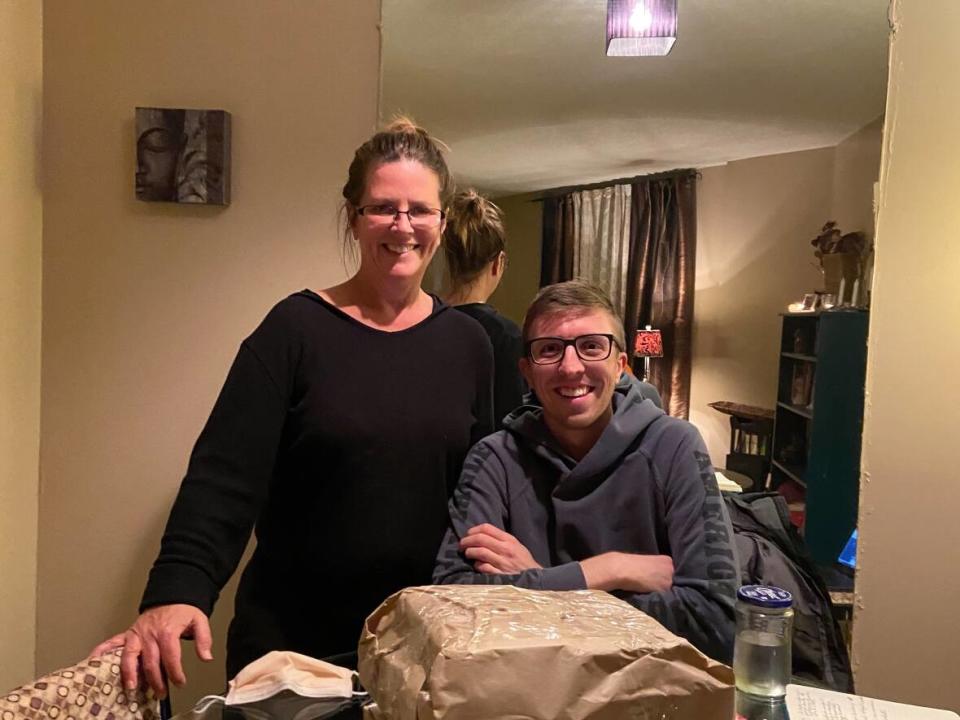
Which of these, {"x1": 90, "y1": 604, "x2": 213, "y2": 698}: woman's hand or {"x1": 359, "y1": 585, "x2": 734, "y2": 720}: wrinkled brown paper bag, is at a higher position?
{"x1": 359, "y1": 585, "x2": 734, "y2": 720}: wrinkled brown paper bag

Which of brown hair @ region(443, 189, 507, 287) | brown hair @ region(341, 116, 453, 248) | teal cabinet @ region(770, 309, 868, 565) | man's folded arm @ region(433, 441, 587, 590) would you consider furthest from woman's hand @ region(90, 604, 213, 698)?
teal cabinet @ region(770, 309, 868, 565)

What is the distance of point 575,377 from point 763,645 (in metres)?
0.42

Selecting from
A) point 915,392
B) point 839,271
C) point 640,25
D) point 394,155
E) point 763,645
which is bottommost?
point 763,645

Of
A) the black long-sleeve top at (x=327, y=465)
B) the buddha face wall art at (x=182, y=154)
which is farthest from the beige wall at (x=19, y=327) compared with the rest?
the black long-sleeve top at (x=327, y=465)

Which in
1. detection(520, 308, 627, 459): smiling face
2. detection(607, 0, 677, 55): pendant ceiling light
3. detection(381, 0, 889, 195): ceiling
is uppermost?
detection(607, 0, 677, 55): pendant ceiling light

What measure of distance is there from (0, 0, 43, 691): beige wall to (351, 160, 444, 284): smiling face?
0.80 m

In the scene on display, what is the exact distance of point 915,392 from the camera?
167 centimetres

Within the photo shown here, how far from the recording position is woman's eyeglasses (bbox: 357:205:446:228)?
3.79 ft

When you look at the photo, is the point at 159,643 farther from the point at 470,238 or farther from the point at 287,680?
the point at 470,238

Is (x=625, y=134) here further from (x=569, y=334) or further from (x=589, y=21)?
(x=569, y=334)

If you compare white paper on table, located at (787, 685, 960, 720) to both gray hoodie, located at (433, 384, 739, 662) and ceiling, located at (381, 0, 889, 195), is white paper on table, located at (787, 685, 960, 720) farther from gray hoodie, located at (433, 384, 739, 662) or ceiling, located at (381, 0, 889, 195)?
ceiling, located at (381, 0, 889, 195)

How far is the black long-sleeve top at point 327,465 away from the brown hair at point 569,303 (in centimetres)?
16

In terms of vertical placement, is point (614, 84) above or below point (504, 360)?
above

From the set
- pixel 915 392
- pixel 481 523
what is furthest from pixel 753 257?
pixel 481 523
